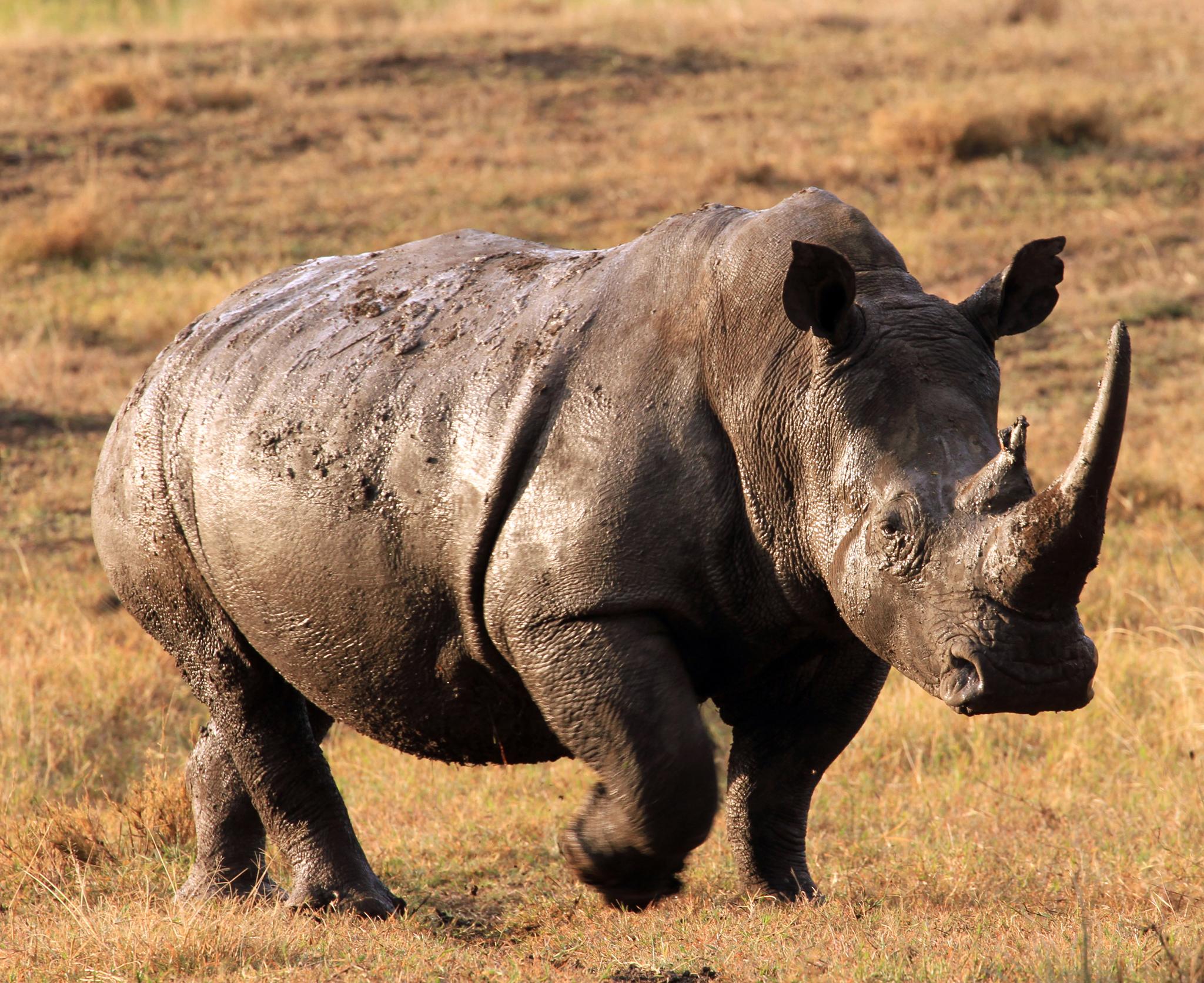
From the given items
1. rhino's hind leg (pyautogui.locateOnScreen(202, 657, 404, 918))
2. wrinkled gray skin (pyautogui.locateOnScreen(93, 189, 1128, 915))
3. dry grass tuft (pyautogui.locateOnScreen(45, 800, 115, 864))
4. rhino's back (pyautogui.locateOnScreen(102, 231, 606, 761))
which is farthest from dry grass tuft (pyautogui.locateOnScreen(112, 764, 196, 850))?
rhino's back (pyautogui.locateOnScreen(102, 231, 606, 761))

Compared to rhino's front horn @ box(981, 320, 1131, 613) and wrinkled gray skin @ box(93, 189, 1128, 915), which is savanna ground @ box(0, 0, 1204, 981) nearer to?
wrinkled gray skin @ box(93, 189, 1128, 915)

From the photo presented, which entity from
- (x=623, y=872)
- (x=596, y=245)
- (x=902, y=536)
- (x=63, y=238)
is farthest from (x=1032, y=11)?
(x=623, y=872)

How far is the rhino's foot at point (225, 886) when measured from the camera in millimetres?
5215

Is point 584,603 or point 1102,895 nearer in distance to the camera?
point 584,603

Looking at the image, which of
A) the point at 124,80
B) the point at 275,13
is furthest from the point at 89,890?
the point at 275,13

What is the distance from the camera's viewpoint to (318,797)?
5.05 metres

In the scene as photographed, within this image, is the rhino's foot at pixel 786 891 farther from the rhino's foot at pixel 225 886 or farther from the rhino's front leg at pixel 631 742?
the rhino's foot at pixel 225 886

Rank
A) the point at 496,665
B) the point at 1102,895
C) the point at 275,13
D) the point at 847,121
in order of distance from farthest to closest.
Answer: the point at 275,13
the point at 847,121
the point at 1102,895
the point at 496,665

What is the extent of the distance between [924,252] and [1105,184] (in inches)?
116

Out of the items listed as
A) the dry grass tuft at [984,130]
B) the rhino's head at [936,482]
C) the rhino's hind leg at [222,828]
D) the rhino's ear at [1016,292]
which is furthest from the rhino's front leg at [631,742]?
the dry grass tuft at [984,130]

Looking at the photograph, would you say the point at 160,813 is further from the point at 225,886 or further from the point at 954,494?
the point at 954,494

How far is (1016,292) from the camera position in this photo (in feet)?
13.1

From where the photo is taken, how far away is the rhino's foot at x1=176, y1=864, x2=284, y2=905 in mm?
5215

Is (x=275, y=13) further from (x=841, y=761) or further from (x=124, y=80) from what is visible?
(x=841, y=761)
